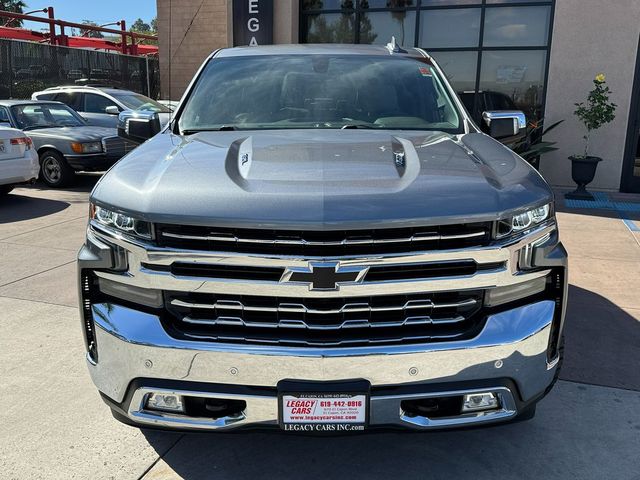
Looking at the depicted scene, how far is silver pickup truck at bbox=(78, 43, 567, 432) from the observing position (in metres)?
2.16

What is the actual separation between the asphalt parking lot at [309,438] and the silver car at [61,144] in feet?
20.5

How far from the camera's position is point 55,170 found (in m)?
10.5

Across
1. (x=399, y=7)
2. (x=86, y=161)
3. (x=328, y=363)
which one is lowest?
(x=86, y=161)

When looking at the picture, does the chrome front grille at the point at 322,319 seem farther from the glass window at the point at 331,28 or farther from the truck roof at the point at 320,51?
the glass window at the point at 331,28

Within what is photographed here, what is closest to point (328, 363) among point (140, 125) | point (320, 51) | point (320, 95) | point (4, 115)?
point (320, 95)

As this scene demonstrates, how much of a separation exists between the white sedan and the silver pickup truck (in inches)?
286

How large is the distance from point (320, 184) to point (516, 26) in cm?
986

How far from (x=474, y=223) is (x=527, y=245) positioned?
26 cm

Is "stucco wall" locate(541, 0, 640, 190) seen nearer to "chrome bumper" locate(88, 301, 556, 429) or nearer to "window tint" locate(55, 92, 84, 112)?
"chrome bumper" locate(88, 301, 556, 429)

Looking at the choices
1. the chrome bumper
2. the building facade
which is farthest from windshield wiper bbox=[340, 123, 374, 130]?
the building facade

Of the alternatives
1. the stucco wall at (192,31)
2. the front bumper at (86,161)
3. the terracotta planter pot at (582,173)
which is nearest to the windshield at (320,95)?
the terracotta planter pot at (582,173)

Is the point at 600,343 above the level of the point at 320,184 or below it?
below

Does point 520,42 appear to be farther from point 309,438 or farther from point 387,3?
point 309,438

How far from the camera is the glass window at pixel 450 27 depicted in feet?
36.1
